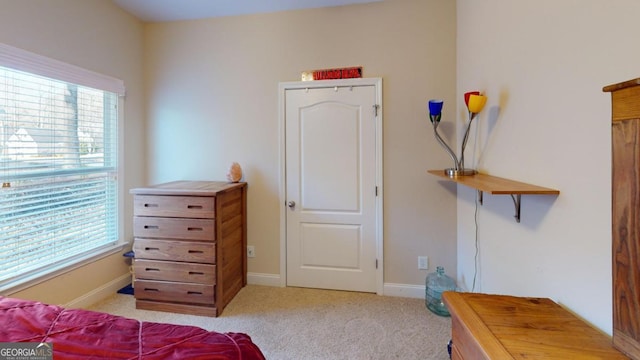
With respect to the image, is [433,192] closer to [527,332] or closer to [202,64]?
[527,332]

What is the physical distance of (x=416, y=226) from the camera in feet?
8.59

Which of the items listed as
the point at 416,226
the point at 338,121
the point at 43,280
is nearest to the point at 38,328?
the point at 43,280

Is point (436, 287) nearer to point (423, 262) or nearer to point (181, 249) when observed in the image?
point (423, 262)

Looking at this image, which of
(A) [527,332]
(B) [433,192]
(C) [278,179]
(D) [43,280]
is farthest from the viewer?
(C) [278,179]

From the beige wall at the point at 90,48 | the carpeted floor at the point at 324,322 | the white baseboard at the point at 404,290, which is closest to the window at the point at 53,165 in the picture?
the beige wall at the point at 90,48

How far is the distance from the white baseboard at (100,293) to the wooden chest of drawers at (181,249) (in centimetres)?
45

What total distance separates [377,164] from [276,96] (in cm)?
119

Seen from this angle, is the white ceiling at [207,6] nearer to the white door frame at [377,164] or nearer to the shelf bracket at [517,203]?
the white door frame at [377,164]

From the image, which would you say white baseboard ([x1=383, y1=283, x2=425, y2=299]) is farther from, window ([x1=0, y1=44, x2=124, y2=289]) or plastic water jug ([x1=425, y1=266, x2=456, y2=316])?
window ([x1=0, y1=44, x2=124, y2=289])

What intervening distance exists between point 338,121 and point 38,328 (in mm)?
2320

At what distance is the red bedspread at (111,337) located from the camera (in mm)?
920

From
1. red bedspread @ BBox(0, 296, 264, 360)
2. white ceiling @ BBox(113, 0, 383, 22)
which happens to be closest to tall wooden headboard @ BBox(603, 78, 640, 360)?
red bedspread @ BBox(0, 296, 264, 360)

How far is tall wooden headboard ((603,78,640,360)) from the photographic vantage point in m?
0.72

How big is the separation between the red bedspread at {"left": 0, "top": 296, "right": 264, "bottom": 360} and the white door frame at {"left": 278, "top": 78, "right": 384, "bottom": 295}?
1.76 m
